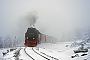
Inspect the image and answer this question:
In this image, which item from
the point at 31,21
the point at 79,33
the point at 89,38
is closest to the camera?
the point at 89,38

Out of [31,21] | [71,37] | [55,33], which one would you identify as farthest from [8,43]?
[55,33]

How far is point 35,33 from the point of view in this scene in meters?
35.9

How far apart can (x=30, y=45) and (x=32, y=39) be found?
5.24ft

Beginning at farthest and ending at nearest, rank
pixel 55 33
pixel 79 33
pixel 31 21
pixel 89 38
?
1. pixel 55 33
2. pixel 79 33
3. pixel 31 21
4. pixel 89 38

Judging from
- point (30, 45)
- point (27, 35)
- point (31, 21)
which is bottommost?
point (30, 45)

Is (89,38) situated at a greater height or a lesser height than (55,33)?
lesser

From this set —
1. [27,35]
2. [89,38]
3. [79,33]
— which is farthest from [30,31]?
[79,33]

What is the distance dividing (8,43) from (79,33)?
160 ft

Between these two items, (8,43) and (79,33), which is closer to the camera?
(8,43)

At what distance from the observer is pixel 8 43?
8800 cm

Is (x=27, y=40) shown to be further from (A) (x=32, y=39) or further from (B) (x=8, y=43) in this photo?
(B) (x=8, y=43)

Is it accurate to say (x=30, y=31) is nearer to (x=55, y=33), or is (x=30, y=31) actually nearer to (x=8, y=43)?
(x=8, y=43)

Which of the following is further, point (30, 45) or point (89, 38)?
point (89, 38)

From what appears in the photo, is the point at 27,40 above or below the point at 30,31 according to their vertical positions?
below
